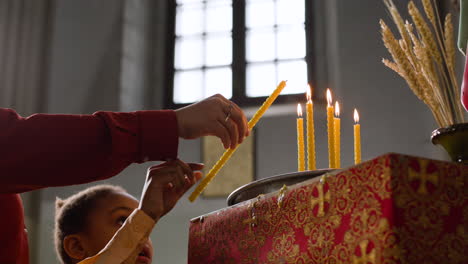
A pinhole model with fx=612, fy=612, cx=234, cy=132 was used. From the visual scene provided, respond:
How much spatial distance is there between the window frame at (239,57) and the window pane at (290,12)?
2.4 inches

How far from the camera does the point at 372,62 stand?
4.75 meters

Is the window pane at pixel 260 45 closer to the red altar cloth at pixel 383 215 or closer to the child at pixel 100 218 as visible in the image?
the child at pixel 100 218

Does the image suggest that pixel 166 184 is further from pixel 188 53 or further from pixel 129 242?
pixel 188 53

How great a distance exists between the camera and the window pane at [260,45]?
5359 millimetres

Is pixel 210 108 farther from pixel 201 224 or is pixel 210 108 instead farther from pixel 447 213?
pixel 447 213

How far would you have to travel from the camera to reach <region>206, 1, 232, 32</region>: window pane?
5.58 meters

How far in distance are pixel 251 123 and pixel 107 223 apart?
3.42ft

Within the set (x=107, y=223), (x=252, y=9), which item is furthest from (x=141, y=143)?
(x=252, y=9)

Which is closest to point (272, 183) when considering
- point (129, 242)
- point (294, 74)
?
point (129, 242)

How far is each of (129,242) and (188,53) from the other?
4535 mm

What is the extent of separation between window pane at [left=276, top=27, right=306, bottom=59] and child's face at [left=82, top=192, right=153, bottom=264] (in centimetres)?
352

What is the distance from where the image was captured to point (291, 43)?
17.4 feet

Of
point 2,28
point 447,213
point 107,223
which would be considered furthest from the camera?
point 2,28

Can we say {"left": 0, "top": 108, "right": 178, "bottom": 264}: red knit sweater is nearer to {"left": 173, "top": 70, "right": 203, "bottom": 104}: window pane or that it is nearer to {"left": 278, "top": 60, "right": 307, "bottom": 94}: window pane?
{"left": 278, "top": 60, "right": 307, "bottom": 94}: window pane
